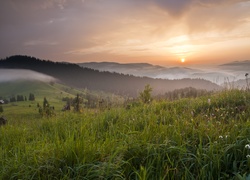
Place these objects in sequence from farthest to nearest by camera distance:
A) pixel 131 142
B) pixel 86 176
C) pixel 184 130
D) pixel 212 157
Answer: pixel 184 130 → pixel 131 142 → pixel 212 157 → pixel 86 176

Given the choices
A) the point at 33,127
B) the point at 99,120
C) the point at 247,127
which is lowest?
the point at 33,127

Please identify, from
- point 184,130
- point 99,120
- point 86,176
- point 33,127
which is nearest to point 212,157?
point 184,130

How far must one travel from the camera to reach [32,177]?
344 cm

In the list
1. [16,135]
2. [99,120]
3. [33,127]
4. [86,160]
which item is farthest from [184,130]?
[33,127]

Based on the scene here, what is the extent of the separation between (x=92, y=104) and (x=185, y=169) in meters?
8.00

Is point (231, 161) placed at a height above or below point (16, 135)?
above

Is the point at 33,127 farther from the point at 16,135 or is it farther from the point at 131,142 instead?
the point at 131,142

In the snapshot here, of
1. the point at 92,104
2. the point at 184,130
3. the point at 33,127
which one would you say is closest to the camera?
the point at 184,130

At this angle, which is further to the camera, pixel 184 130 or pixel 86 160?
pixel 184 130

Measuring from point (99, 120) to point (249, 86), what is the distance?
278 inches

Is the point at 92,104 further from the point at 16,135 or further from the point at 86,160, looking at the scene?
the point at 86,160

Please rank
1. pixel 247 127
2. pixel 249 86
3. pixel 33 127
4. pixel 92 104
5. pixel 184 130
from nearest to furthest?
pixel 247 127, pixel 184 130, pixel 33 127, pixel 249 86, pixel 92 104

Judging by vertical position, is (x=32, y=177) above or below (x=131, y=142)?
below

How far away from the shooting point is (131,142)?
4.22 m
